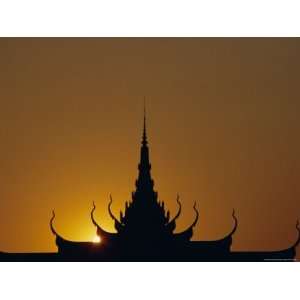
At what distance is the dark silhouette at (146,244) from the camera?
3.17 metres

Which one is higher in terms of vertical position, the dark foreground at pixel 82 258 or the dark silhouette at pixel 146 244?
the dark silhouette at pixel 146 244

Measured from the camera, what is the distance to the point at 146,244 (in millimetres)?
3275

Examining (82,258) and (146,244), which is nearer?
(82,258)

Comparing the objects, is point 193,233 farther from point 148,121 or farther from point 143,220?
point 148,121

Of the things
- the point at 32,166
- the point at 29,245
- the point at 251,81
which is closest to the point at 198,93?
the point at 251,81

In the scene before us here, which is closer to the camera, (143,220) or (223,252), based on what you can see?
(223,252)

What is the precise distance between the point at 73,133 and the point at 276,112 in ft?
3.21

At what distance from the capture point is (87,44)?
327 cm

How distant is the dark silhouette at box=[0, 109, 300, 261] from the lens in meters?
3.17

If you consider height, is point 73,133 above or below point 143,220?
above

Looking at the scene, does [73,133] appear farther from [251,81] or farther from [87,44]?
[251,81]

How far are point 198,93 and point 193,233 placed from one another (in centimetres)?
67

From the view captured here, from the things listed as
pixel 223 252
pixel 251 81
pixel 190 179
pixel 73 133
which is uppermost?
pixel 251 81

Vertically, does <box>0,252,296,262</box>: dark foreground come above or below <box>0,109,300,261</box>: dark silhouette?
below
